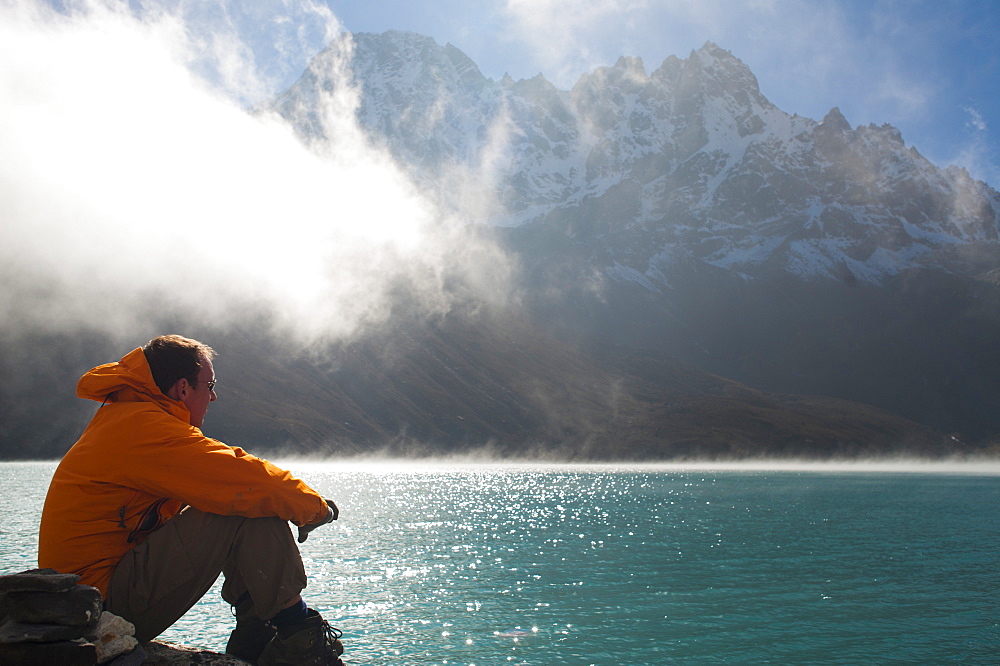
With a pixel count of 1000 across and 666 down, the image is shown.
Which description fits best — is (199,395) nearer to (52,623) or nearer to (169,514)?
(169,514)

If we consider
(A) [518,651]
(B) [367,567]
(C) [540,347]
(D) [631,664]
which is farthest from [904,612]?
(C) [540,347]

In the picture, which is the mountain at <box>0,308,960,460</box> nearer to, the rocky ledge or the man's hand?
the man's hand

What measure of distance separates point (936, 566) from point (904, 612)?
8.29 meters

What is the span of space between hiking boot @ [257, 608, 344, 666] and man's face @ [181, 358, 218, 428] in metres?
1.88

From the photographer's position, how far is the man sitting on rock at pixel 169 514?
544cm

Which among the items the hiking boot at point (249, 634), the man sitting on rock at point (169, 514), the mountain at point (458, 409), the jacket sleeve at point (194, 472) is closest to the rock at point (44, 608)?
the man sitting on rock at point (169, 514)

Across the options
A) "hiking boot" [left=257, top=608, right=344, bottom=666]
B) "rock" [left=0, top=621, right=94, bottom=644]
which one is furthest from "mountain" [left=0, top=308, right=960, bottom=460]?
"rock" [left=0, top=621, right=94, bottom=644]

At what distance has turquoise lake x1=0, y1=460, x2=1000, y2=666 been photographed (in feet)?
40.3

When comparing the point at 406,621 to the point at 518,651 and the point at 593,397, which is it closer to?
the point at 518,651

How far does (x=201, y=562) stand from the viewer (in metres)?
5.74

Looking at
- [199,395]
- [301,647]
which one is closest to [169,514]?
[199,395]

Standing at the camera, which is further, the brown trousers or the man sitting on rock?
the brown trousers

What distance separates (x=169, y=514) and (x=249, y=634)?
127cm

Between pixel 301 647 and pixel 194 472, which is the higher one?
pixel 194 472
